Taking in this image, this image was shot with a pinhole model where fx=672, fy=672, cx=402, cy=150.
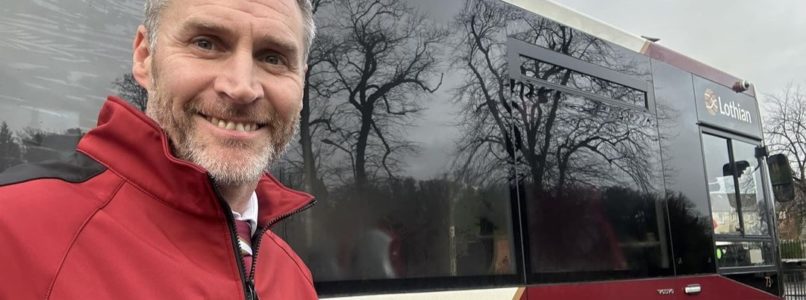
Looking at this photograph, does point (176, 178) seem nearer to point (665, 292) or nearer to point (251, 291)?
point (251, 291)

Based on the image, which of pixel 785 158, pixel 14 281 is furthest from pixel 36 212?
pixel 785 158

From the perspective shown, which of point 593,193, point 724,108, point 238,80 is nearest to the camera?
point 238,80

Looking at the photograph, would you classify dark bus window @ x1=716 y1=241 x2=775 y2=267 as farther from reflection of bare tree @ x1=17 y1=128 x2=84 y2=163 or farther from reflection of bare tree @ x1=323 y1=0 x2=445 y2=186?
reflection of bare tree @ x1=17 y1=128 x2=84 y2=163

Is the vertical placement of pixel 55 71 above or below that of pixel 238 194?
above

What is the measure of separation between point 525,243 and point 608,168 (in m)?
0.85

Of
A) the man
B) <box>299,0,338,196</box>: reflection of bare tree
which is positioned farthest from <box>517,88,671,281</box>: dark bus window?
the man

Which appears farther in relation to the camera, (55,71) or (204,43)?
(55,71)

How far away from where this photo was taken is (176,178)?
1129 mm

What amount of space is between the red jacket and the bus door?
3.92 metres

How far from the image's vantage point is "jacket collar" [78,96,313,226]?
3.64 ft

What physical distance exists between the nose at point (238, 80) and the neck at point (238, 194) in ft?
0.55

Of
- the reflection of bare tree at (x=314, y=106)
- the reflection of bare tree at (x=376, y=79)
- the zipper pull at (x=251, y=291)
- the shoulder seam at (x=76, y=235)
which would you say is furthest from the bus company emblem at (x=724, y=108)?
the shoulder seam at (x=76, y=235)

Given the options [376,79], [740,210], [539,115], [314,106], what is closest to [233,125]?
[314,106]

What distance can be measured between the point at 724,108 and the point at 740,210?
74cm
